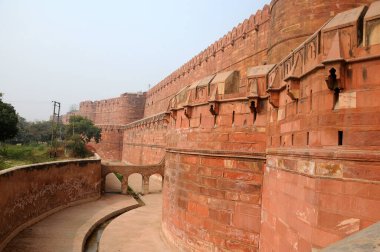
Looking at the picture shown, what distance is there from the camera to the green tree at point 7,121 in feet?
71.0

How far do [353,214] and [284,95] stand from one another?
2.34 meters

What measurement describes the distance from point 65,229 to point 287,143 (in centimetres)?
861

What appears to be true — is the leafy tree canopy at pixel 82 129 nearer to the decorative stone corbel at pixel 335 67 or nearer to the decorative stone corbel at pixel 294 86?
the decorative stone corbel at pixel 294 86

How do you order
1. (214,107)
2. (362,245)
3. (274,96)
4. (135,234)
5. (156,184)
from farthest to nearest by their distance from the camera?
(156,184) < (135,234) < (214,107) < (274,96) < (362,245)

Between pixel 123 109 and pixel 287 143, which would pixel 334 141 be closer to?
pixel 287 143

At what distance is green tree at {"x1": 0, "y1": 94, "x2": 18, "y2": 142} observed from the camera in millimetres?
21641

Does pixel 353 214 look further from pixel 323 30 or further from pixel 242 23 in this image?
pixel 242 23

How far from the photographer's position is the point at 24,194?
36.0 feet

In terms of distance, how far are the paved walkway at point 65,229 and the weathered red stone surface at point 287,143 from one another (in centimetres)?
292

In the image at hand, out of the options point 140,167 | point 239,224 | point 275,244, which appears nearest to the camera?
point 275,244

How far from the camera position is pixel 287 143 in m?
5.19

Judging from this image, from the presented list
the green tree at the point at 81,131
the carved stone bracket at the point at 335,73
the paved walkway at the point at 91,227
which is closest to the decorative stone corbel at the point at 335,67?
the carved stone bracket at the point at 335,73

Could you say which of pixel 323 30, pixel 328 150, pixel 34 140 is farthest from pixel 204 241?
pixel 34 140

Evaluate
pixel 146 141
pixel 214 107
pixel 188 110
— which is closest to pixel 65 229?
pixel 188 110
